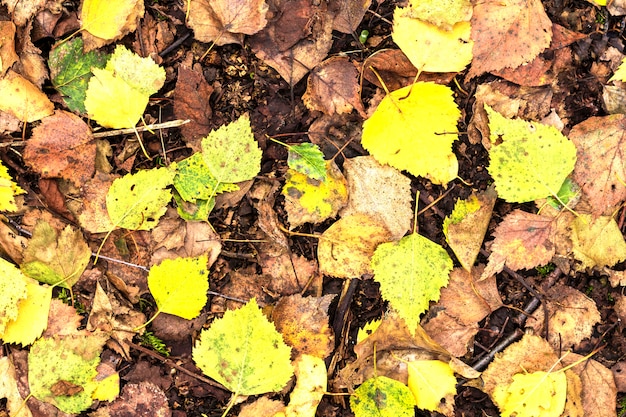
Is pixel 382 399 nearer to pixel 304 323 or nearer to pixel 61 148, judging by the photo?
pixel 304 323

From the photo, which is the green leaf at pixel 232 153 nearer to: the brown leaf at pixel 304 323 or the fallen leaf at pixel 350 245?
the fallen leaf at pixel 350 245

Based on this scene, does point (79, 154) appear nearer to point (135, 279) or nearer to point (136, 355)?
point (135, 279)

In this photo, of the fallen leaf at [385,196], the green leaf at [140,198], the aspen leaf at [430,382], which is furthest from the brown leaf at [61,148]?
the aspen leaf at [430,382]

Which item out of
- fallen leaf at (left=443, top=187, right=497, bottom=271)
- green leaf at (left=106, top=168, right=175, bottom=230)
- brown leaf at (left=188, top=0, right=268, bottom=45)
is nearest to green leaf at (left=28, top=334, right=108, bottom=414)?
green leaf at (left=106, top=168, right=175, bottom=230)

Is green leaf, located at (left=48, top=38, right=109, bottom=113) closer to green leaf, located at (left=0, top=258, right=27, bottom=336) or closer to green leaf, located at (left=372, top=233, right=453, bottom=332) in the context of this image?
green leaf, located at (left=0, top=258, right=27, bottom=336)

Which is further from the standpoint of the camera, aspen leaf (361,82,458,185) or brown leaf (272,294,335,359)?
brown leaf (272,294,335,359)

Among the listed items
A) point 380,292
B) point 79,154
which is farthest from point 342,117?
point 79,154

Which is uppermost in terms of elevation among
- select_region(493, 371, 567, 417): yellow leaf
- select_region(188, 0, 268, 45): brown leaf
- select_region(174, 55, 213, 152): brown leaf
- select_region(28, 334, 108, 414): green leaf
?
select_region(188, 0, 268, 45): brown leaf
